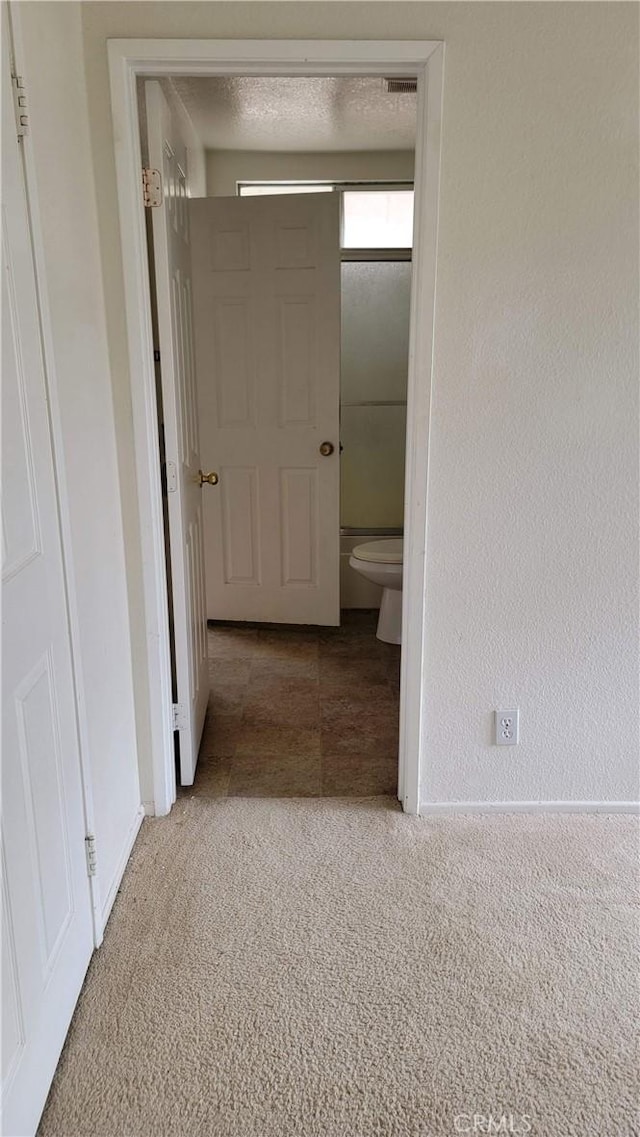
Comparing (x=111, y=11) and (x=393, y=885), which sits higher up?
(x=111, y=11)

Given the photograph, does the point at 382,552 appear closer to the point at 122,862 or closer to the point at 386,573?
the point at 386,573

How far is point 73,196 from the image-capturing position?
161cm

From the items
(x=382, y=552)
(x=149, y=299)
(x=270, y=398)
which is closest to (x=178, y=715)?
(x=149, y=299)

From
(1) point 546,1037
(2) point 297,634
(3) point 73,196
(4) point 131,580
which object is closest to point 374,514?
(2) point 297,634

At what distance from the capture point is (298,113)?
3.12 m

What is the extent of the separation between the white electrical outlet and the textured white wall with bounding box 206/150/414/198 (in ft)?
9.55

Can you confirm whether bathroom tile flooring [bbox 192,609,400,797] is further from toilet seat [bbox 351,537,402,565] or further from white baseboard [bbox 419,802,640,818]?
toilet seat [bbox 351,537,402,565]

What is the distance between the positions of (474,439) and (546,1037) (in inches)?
54.5

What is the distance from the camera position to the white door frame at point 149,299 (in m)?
1.72

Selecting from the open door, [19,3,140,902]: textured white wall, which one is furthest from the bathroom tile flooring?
[19,3,140,902]: textured white wall

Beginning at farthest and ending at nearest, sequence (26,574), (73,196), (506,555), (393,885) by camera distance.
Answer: (506,555) < (393,885) < (73,196) < (26,574)

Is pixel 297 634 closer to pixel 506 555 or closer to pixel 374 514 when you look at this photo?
pixel 374 514

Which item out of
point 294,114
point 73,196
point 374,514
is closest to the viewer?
point 73,196

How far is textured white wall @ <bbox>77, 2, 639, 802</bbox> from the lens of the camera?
1.73 meters
